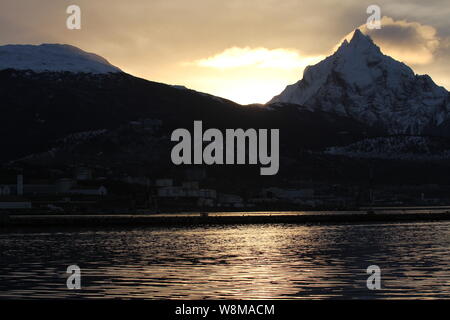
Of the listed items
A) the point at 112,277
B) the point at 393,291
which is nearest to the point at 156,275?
the point at 112,277

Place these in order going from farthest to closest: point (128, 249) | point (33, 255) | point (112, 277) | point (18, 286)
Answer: point (128, 249)
point (33, 255)
point (112, 277)
point (18, 286)

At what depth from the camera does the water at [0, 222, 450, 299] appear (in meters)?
54.5

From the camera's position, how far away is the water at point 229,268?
54.5 metres

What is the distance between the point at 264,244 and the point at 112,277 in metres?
48.2

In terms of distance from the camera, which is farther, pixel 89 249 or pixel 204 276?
pixel 89 249

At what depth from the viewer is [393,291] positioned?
2142 inches

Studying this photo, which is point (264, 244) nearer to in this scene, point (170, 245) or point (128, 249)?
point (170, 245)

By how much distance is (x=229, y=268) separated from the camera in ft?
241
